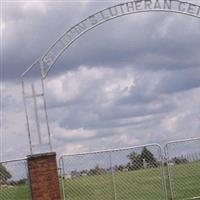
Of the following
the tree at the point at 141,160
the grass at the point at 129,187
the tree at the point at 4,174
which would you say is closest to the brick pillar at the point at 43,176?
the tree at the point at 4,174

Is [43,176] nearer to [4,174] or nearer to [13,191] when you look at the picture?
[4,174]

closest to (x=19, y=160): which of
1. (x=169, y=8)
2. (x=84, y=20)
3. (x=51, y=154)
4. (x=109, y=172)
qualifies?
(x=51, y=154)

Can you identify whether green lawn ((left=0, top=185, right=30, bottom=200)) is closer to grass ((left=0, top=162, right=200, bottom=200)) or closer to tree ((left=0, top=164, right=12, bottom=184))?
grass ((left=0, top=162, right=200, bottom=200))

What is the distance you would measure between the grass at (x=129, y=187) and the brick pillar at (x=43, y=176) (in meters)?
0.92

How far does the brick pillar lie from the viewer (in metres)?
14.9

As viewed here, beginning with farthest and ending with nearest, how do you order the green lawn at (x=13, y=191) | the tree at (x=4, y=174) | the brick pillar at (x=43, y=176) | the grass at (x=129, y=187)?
the grass at (x=129, y=187)
the green lawn at (x=13, y=191)
the tree at (x=4, y=174)
the brick pillar at (x=43, y=176)

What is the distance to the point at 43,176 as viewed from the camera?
587 inches

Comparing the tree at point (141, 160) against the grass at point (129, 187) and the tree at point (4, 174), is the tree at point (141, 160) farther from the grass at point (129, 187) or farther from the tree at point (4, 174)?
the tree at point (4, 174)

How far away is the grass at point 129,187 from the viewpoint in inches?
673

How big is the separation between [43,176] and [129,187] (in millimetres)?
7393

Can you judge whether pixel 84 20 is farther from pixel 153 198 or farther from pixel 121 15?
pixel 153 198

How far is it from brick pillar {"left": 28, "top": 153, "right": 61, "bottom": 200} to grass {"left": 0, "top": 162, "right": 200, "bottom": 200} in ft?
3.01

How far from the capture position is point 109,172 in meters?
16.1

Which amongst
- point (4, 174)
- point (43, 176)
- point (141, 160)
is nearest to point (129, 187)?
point (141, 160)
